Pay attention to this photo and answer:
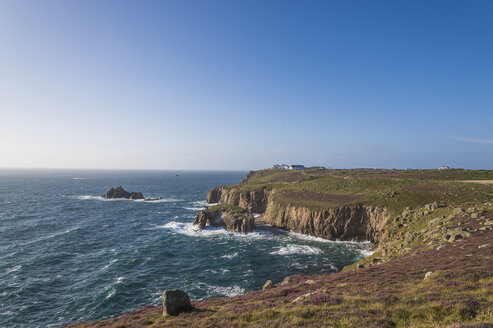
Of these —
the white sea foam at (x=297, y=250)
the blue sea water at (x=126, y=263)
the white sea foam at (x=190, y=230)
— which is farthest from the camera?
the white sea foam at (x=190, y=230)

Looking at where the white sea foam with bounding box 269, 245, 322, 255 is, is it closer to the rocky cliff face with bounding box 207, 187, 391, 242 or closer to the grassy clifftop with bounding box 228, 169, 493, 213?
the rocky cliff face with bounding box 207, 187, 391, 242

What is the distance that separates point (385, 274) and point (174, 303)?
2108cm

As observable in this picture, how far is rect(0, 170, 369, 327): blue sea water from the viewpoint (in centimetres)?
3277

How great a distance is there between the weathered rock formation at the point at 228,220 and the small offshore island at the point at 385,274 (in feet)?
1.04

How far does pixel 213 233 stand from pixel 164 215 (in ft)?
103

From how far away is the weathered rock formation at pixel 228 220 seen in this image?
225 ft

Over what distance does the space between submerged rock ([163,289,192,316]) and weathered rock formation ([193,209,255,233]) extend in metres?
46.7

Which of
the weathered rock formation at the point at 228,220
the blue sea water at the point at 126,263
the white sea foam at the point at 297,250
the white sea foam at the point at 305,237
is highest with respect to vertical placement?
the weathered rock formation at the point at 228,220

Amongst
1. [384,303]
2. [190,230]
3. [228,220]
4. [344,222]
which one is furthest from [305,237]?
[384,303]

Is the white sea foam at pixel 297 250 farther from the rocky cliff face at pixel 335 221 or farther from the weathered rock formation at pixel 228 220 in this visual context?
the weathered rock formation at pixel 228 220

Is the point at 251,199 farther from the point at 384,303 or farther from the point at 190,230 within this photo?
the point at 384,303

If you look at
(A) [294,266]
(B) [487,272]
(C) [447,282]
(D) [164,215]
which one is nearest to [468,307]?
(C) [447,282]

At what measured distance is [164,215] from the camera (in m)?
90.0

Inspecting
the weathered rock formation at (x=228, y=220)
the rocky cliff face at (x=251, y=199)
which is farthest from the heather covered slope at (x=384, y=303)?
the rocky cliff face at (x=251, y=199)
